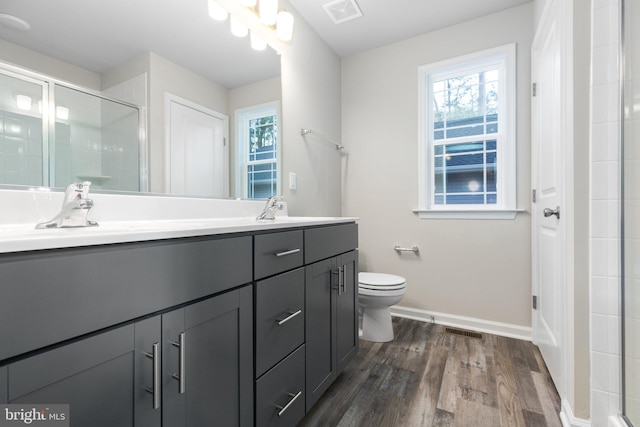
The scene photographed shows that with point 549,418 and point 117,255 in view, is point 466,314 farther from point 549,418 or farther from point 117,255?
point 117,255

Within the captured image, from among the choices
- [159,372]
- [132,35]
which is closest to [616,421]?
[159,372]

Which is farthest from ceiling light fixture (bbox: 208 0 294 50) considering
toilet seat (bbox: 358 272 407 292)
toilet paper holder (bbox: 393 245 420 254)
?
toilet paper holder (bbox: 393 245 420 254)

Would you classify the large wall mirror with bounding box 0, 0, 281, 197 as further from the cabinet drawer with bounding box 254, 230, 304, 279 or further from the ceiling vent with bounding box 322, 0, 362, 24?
the ceiling vent with bounding box 322, 0, 362, 24

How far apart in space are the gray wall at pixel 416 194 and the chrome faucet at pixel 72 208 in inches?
84.3

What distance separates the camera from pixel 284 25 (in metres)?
1.93

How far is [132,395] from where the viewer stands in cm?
63

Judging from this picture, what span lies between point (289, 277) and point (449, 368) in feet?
4.14

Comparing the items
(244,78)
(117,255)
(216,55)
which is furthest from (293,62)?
(117,255)

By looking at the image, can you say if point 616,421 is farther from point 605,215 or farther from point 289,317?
point 289,317

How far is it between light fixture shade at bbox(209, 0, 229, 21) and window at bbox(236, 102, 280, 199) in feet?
1.54

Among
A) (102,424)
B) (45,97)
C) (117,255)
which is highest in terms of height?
(45,97)

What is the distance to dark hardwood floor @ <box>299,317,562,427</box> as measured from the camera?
1.31m

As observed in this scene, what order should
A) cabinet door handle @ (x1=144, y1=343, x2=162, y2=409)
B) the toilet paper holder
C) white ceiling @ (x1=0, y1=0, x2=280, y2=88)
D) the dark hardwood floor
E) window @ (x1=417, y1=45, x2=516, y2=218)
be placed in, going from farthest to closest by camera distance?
the toilet paper holder < window @ (x1=417, y1=45, x2=516, y2=218) < the dark hardwood floor < white ceiling @ (x1=0, y1=0, x2=280, y2=88) < cabinet door handle @ (x1=144, y1=343, x2=162, y2=409)

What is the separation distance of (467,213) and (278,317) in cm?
183
